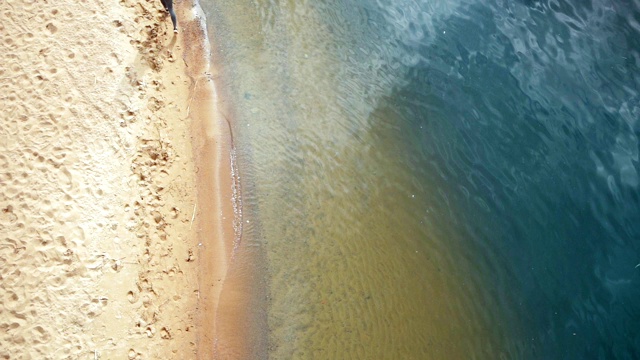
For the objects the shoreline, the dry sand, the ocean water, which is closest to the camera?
the dry sand

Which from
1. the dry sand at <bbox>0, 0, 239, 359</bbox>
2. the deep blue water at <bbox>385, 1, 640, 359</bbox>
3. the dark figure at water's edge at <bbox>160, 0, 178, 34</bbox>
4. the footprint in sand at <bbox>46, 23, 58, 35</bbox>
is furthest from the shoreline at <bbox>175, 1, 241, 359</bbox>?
the deep blue water at <bbox>385, 1, 640, 359</bbox>

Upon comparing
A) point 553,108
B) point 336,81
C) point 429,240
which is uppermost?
point 336,81

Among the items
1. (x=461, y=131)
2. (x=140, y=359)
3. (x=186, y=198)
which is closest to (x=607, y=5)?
(x=461, y=131)

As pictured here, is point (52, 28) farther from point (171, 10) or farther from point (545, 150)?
point (545, 150)

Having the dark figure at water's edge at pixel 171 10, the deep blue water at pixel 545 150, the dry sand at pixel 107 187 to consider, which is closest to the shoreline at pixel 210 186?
the dry sand at pixel 107 187

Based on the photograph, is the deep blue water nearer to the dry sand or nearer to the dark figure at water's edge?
the dry sand

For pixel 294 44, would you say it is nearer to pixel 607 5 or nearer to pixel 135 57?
pixel 135 57

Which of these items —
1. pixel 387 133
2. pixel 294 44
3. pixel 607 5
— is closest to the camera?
pixel 387 133
